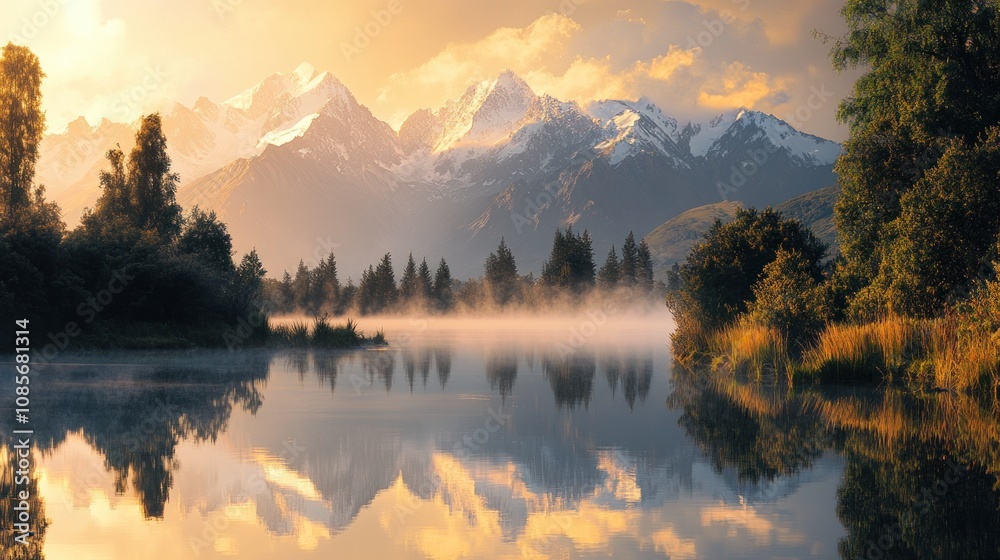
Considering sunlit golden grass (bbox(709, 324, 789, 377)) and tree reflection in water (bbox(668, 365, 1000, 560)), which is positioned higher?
sunlit golden grass (bbox(709, 324, 789, 377))

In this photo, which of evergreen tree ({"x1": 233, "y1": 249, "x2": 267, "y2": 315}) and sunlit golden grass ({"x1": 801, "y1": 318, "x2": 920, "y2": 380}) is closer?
sunlit golden grass ({"x1": 801, "y1": 318, "x2": 920, "y2": 380})

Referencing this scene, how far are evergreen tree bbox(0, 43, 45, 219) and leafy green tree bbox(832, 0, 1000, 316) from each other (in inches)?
1686

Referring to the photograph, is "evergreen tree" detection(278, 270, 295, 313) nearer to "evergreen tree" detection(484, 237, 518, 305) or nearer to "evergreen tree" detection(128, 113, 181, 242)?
"evergreen tree" detection(484, 237, 518, 305)

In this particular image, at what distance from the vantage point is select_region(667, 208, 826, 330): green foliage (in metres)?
35.1

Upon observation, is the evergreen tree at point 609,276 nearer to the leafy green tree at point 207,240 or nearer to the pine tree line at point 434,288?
the pine tree line at point 434,288

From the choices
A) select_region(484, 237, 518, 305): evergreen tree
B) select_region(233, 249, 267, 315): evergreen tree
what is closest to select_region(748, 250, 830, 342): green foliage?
select_region(233, 249, 267, 315): evergreen tree

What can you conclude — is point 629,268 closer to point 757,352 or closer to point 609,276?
point 609,276

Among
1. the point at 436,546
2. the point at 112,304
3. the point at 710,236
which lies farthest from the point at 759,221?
the point at 436,546

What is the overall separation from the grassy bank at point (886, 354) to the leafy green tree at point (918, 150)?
1.71m

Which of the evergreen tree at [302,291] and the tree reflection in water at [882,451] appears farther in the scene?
the evergreen tree at [302,291]

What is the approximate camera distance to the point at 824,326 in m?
29.4

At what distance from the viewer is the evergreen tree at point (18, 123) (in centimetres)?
5197

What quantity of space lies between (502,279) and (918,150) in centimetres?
10618
